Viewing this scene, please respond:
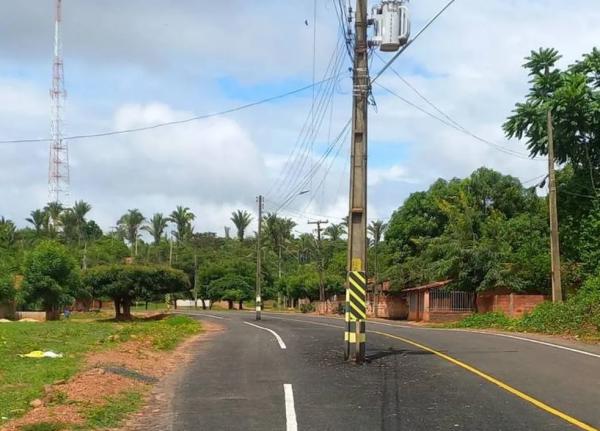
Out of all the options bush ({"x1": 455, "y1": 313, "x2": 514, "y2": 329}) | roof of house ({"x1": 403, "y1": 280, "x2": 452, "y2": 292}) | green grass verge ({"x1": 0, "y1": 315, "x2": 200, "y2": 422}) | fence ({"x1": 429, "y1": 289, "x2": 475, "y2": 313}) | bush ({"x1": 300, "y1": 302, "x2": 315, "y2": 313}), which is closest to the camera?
green grass verge ({"x1": 0, "y1": 315, "x2": 200, "y2": 422})

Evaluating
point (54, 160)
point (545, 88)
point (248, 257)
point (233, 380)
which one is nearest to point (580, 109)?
point (545, 88)

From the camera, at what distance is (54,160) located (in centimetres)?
6731

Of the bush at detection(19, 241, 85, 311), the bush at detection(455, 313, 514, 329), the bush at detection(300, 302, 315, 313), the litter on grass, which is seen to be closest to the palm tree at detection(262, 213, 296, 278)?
the bush at detection(300, 302, 315, 313)

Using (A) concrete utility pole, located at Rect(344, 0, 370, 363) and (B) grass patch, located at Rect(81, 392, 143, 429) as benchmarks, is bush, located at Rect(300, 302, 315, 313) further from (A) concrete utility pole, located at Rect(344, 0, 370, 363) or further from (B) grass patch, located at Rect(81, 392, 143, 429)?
(B) grass patch, located at Rect(81, 392, 143, 429)

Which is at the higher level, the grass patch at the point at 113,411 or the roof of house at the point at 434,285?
the roof of house at the point at 434,285

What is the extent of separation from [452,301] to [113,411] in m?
41.0

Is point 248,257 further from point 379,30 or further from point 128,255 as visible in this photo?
point 379,30

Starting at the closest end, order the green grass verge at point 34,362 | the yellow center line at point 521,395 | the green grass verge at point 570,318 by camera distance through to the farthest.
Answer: the yellow center line at point 521,395, the green grass verge at point 34,362, the green grass verge at point 570,318

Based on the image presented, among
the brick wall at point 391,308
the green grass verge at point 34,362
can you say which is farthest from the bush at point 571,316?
the brick wall at point 391,308

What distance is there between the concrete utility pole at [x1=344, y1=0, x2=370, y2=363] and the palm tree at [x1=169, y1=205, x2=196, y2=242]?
329 ft

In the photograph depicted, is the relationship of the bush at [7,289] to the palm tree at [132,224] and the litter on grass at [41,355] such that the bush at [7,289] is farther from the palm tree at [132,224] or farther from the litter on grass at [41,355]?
the palm tree at [132,224]

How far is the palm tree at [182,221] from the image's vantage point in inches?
4572

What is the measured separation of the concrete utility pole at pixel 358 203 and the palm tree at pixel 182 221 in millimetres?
100328

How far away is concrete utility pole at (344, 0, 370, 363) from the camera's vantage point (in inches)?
657
